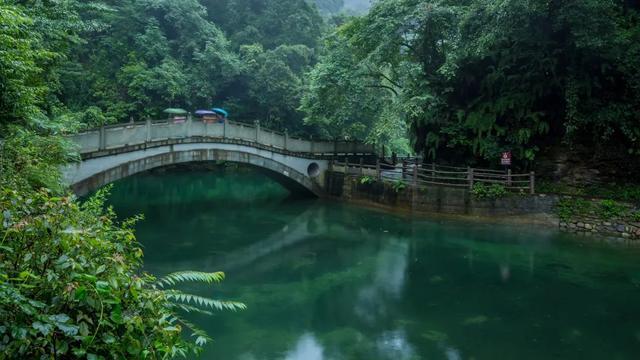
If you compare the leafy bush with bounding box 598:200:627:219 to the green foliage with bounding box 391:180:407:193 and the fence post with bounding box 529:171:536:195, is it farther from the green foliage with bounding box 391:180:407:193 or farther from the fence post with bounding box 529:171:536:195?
the green foliage with bounding box 391:180:407:193

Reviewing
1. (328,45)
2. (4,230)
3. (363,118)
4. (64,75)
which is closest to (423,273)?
(4,230)

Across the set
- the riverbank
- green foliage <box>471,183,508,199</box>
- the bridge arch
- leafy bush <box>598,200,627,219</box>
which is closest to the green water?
the riverbank

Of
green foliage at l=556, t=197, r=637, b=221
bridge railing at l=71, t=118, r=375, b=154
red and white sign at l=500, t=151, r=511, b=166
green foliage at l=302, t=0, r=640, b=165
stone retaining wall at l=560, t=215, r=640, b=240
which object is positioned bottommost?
stone retaining wall at l=560, t=215, r=640, b=240

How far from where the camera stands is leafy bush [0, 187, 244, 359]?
108 inches

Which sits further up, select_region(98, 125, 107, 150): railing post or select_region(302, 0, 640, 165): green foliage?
select_region(302, 0, 640, 165): green foliage

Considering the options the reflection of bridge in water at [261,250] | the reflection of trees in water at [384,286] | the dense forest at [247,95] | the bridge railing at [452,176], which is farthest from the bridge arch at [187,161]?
the reflection of trees in water at [384,286]

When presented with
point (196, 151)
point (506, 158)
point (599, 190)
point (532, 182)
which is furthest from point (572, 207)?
point (196, 151)

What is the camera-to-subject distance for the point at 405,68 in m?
18.5

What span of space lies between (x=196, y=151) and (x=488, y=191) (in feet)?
32.5

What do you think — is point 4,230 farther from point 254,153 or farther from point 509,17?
point 254,153

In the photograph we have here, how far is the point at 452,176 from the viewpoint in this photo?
18.6m

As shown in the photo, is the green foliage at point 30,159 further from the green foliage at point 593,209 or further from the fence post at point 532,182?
the green foliage at point 593,209

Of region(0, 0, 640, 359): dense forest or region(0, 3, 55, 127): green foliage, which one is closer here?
region(0, 0, 640, 359): dense forest

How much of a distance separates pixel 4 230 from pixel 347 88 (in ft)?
60.4
